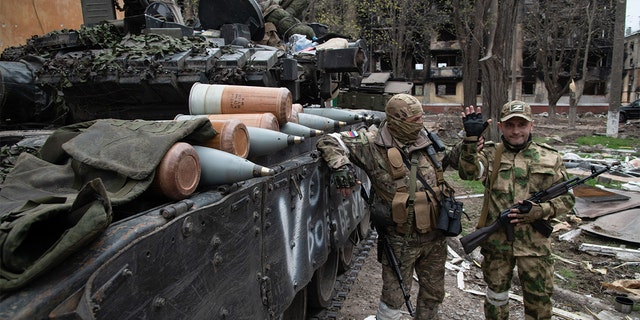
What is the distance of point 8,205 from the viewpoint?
2.00 metres

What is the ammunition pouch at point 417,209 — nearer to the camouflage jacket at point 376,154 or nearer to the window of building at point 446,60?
the camouflage jacket at point 376,154

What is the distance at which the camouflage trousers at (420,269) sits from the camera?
3.81m

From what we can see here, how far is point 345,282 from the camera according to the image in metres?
5.59

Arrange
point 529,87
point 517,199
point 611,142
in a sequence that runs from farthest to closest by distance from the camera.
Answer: point 529,87 → point 611,142 → point 517,199

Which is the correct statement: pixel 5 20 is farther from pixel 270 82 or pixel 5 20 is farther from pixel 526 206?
pixel 526 206

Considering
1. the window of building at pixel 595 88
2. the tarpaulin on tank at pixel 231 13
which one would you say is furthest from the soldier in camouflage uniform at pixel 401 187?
the window of building at pixel 595 88

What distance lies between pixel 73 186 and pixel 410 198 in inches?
87.2

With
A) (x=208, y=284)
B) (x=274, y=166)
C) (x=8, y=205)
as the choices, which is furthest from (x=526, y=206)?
(x=8, y=205)

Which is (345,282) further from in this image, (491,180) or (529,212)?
(529,212)

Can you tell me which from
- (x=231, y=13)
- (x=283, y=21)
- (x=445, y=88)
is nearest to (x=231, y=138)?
(x=231, y=13)

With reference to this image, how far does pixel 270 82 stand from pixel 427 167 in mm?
1921

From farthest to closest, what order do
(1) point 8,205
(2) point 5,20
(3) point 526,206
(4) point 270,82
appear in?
(2) point 5,20 < (4) point 270,82 < (3) point 526,206 < (1) point 8,205

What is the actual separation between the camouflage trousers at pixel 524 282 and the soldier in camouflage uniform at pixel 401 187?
0.40m

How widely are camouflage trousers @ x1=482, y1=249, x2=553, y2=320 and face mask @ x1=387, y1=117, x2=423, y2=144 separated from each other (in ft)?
3.52
